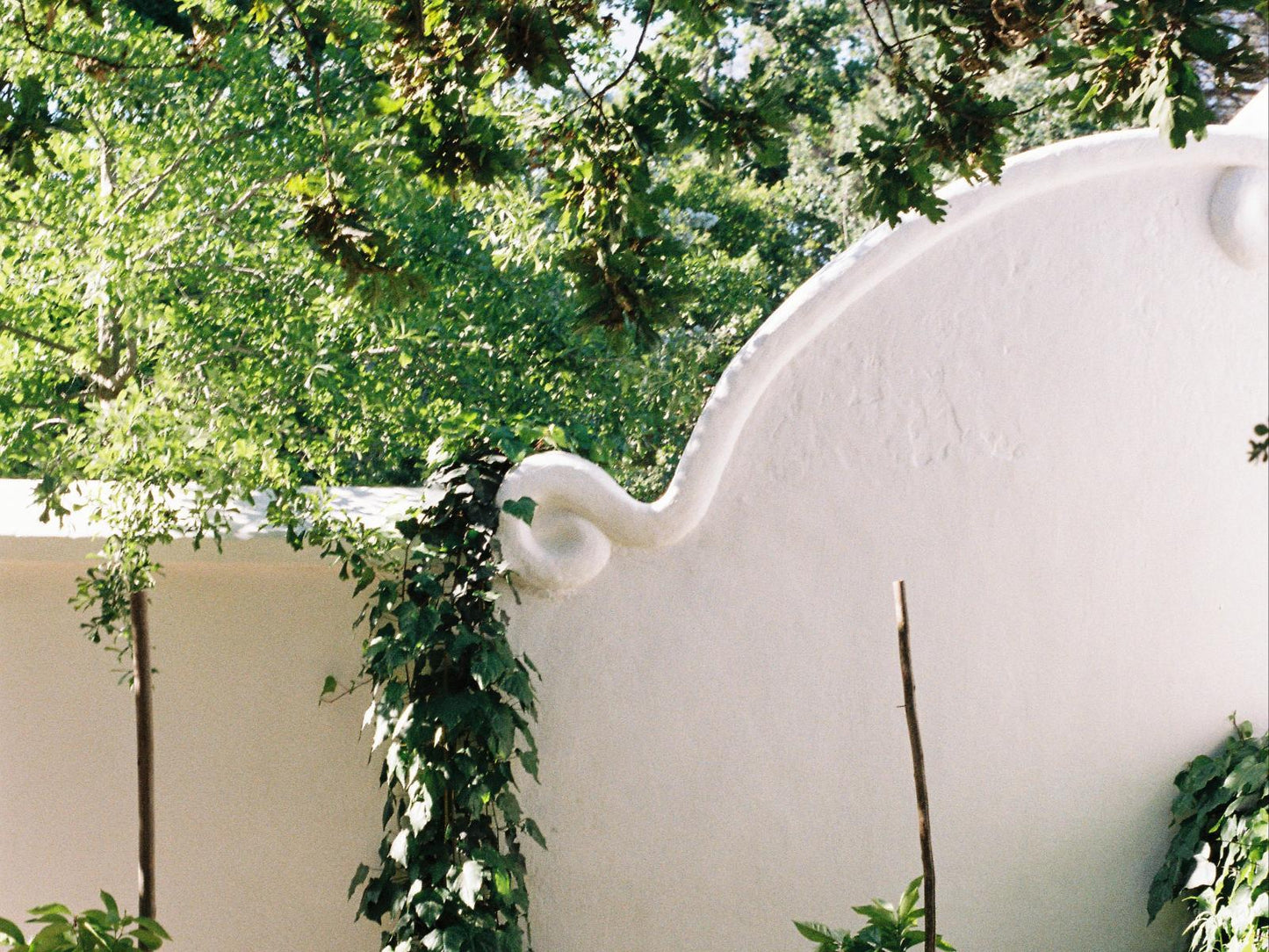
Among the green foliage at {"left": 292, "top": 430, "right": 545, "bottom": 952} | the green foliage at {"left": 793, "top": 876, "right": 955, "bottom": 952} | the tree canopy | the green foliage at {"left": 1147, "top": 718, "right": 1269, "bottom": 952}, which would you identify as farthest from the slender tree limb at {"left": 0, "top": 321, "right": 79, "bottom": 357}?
the green foliage at {"left": 1147, "top": 718, "right": 1269, "bottom": 952}

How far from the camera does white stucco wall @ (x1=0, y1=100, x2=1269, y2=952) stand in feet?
11.3

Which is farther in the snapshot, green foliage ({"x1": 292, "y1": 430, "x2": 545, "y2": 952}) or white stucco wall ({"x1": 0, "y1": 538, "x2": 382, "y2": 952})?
white stucco wall ({"x1": 0, "y1": 538, "x2": 382, "y2": 952})

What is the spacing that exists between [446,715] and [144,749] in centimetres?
73

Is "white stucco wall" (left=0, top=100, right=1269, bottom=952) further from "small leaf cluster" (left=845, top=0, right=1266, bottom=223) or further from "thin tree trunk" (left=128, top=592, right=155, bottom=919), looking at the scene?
"small leaf cluster" (left=845, top=0, right=1266, bottom=223)

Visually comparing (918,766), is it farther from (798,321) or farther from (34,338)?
(34,338)

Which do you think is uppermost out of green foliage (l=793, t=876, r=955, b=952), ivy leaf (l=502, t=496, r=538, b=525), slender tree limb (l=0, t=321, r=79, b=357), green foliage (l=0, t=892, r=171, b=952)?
slender tree limb (l=0, t=321, r=79, b=357)

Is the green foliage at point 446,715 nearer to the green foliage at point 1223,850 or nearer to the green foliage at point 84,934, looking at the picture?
the green foliage at point 84,934

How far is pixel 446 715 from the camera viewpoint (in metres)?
3.08

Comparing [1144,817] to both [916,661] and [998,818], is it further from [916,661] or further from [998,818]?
[916,661]

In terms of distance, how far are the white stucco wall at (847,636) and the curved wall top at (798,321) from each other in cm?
1

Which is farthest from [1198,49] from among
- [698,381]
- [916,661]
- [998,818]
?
[698,381]

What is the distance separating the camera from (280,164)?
198 inches

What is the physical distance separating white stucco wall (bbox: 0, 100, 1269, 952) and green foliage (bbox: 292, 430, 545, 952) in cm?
18

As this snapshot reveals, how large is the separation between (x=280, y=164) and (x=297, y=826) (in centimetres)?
267
